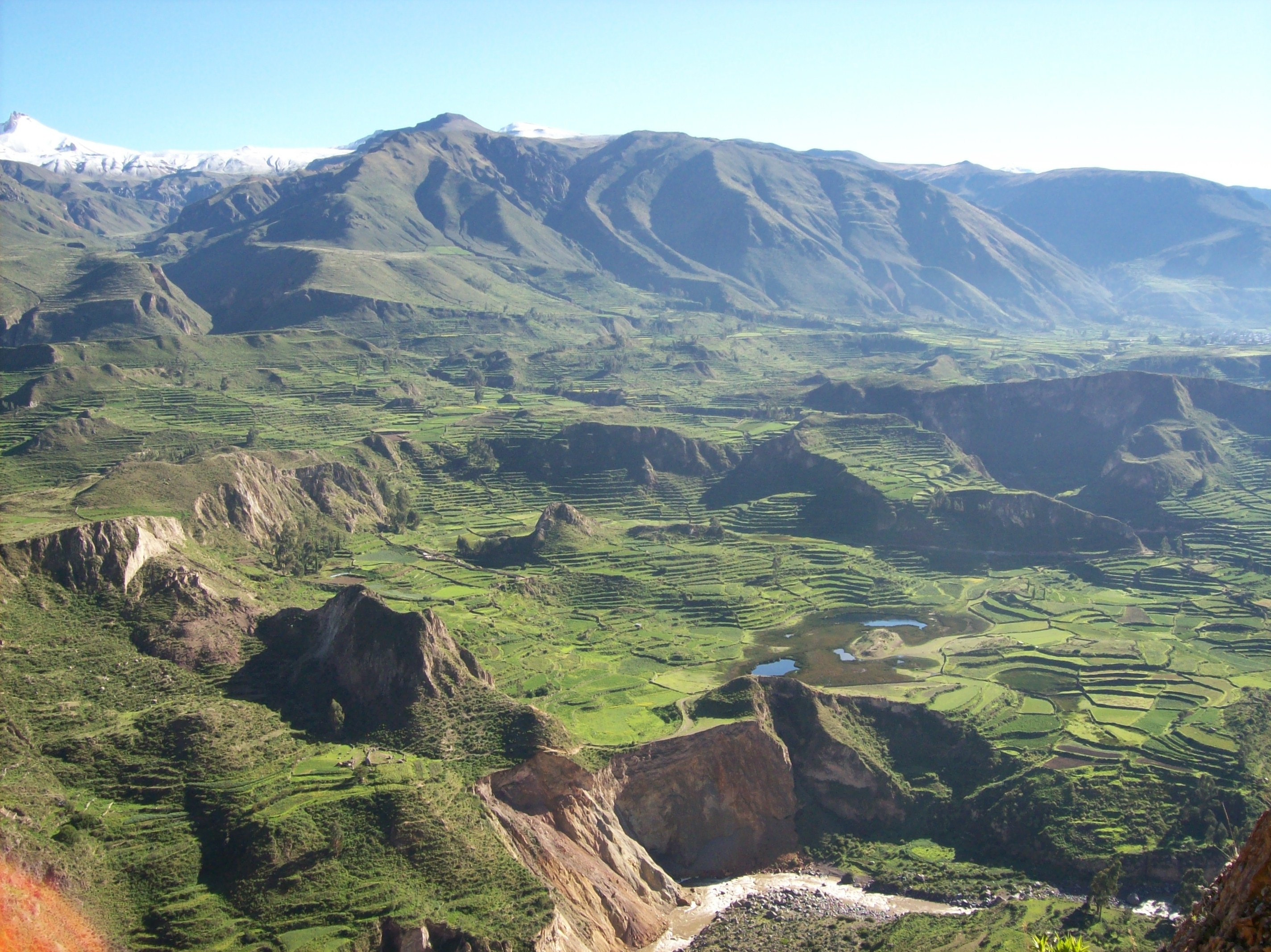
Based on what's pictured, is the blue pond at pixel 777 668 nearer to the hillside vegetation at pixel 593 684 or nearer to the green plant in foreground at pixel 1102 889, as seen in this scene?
the hillside vegetation at pixel 593 684

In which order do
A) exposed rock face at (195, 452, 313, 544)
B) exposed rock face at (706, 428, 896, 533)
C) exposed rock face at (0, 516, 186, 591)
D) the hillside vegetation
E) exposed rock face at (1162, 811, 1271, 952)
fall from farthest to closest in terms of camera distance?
exposed rock face at (706, 428, 896, 533) → exposed rock face at (195, 452, 313, 544) → exposed rock face at (0, 516, 186, 591) → the hillside vegetation → exposed rock face at (1162, 811, 1271, 952)

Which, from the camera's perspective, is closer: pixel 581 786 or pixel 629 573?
pixel 581 786

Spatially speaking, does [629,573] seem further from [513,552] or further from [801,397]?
[801,397]

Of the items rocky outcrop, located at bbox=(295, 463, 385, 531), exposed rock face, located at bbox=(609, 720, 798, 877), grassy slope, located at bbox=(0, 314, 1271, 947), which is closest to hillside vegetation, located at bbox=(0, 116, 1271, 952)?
exposed rock face, located at bbox=(609, 720, 798, 877)

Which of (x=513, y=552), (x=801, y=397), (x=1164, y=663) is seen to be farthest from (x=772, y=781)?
(x=801, y=397)

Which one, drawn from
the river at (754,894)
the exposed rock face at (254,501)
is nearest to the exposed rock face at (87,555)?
the exposed rock face at (254,501)

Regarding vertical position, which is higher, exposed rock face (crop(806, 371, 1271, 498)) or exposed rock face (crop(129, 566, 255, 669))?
exposed rock face (crop(806, 371, 1271, 498))

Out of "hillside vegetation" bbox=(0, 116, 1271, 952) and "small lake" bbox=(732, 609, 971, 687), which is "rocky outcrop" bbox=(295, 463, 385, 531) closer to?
"hillside vegetation" bbox=(0, 116, 1271, 952)
